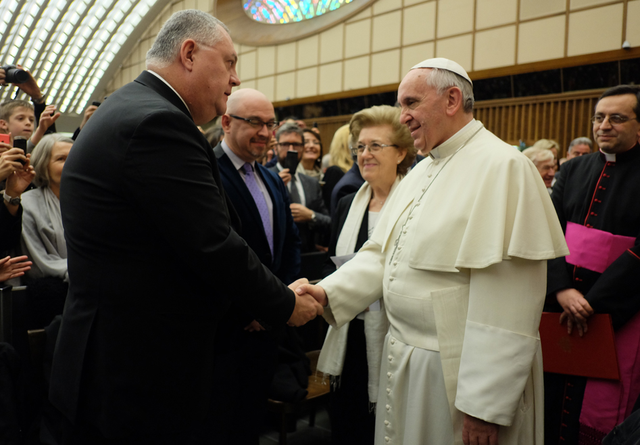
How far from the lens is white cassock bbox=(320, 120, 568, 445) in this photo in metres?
1.50

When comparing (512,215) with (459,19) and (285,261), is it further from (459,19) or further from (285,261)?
(459,19)

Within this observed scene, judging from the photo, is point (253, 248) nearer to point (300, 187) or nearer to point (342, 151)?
point (300, 187)

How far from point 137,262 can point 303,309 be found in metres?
0.66

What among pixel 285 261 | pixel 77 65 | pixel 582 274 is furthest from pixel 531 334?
pixel 77 65

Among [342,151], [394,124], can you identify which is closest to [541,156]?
[342,151]

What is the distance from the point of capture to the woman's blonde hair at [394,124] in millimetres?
2631

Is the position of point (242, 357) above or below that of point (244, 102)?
below

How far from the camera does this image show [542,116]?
818 centimetres

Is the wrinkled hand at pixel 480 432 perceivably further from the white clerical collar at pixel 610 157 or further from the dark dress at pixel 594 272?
the white clerical collar at pixel 610 157

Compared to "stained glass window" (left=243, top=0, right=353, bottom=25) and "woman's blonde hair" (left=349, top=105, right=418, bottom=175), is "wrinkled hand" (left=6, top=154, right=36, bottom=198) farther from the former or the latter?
"stained glass window" (left=243, top=0, right=353, bottom=25)

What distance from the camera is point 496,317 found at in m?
1.51

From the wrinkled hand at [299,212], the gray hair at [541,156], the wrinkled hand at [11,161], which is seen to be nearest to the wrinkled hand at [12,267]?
the wrinkled hand at [11,161]

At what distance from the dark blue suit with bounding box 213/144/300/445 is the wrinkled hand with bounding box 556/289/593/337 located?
1.36 metres

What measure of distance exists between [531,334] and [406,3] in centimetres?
941
